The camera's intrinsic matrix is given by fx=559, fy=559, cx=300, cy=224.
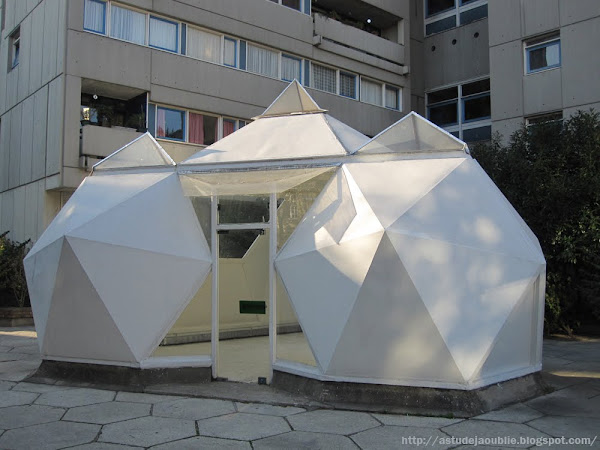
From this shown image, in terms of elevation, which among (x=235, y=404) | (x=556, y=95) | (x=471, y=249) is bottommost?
(x=235, y=404)

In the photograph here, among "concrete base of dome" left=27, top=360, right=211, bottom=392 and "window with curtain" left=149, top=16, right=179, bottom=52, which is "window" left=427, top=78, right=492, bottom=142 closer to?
"window with curtain" left=149, top=16, right=179, bottom=52

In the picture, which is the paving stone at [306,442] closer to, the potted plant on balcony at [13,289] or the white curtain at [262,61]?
the potted plant on balcony at [13,289]

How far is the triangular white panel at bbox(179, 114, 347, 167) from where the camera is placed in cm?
845

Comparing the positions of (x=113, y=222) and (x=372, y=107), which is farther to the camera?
(x=372, y=107)

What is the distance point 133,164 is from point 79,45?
10274 mm

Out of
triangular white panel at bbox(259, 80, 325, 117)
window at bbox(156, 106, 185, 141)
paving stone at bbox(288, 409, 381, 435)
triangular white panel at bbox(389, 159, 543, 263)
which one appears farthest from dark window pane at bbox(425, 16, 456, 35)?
paving stone at bbox(288, 409, 381, 435)

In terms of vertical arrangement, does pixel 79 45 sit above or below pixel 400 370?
above

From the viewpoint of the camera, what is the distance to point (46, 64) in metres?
18.5

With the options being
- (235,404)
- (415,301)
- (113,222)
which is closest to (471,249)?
(415,301)

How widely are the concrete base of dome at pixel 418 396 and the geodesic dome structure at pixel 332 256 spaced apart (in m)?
0.11

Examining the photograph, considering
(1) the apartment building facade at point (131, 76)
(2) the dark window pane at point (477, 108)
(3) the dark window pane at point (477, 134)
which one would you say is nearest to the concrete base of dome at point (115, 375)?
(1) the apartment building facade at point (131, 76)

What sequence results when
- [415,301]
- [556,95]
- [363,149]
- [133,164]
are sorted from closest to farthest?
[415,301], [363,149], [133,164], [556,95]

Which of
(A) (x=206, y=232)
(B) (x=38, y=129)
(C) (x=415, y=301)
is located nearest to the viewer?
(C) (x=415, y=301)

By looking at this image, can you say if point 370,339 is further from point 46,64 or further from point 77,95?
point 46,64
